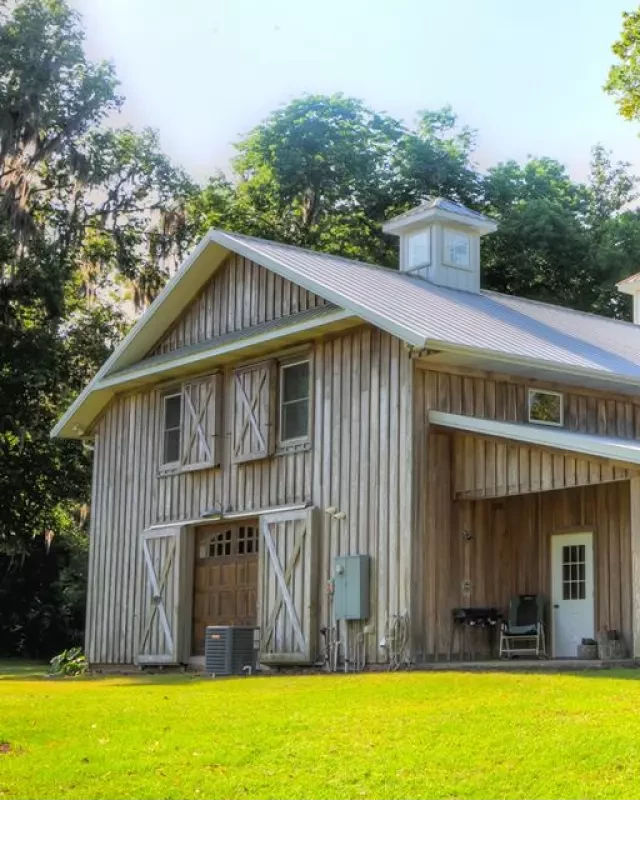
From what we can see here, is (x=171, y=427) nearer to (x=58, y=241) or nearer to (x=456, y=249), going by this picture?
(x=456, y=249)

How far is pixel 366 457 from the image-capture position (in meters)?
19.0

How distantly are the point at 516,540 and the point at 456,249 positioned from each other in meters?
5.77

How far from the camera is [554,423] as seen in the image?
19688 millimetres

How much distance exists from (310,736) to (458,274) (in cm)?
1353

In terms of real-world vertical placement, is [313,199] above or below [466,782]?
above

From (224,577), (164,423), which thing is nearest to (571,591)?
(224,577)

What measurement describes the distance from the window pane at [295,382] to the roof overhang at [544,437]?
2.65 meters

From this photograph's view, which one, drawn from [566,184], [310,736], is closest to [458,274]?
[310,736]

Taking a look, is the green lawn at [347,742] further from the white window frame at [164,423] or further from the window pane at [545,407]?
the white window frame at [164,423]

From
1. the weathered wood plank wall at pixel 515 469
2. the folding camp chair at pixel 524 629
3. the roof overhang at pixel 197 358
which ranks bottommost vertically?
the folding camp chair at pixel 524 629

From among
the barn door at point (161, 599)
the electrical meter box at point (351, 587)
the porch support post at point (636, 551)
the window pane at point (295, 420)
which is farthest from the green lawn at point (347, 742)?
the barn door at point (161, 599)

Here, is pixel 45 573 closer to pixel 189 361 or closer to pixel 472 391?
pixel 189 361

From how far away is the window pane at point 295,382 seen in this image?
67.1ft

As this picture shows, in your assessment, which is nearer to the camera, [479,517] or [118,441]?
[479,517]
